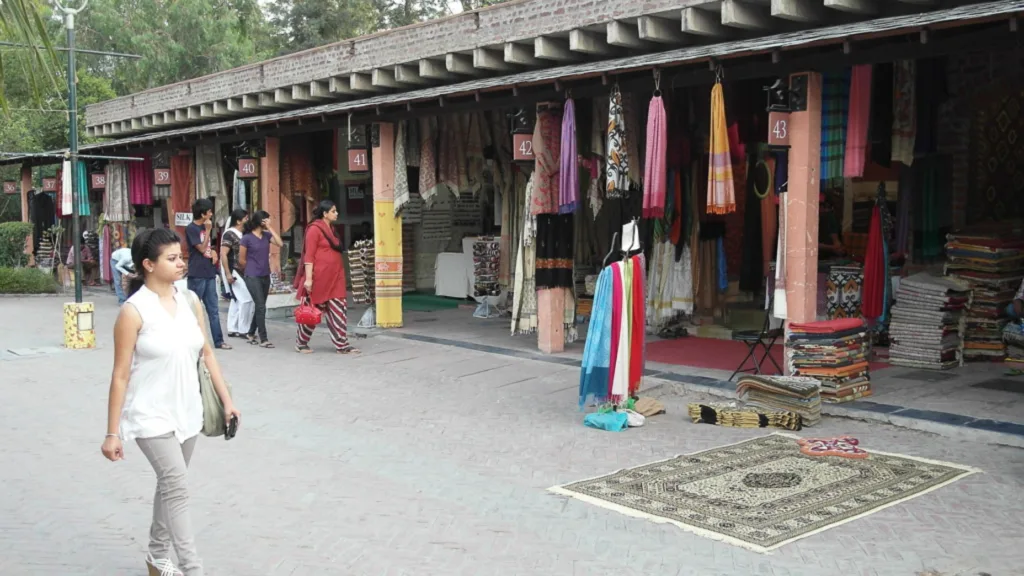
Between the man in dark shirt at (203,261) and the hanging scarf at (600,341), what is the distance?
554 centimetres

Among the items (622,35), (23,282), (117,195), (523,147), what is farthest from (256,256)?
(23,282)

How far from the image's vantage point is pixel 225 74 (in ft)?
60.1

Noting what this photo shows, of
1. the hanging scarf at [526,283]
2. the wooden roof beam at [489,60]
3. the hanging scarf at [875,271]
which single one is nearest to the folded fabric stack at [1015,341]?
the hanging scarf at [875,271]

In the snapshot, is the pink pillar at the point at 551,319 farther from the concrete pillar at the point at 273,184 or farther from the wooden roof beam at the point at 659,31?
the concrete pillar at the point at 273,184

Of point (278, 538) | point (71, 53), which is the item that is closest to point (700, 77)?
point (278, 538)

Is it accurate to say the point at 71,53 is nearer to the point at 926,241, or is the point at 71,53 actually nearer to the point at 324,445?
the point at 324,445

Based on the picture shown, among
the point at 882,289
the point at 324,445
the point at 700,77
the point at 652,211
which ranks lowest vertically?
the point at 324,445

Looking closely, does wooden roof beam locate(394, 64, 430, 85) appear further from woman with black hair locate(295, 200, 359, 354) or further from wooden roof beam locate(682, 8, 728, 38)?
wooden roof beam locate(682, 8, 728, 38)

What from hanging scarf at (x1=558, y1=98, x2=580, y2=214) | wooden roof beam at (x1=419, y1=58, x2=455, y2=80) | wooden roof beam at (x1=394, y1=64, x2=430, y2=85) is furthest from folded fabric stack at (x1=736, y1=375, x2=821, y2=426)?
wooden roof beam at (x1=394, y1=64, x2=430, y2=85)

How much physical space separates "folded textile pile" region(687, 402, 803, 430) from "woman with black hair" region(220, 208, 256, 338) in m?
6.48

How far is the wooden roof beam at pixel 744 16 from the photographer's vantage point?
9.36 metres

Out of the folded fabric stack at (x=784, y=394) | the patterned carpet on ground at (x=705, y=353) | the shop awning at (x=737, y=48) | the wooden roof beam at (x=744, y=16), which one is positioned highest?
the wooden roof beam at (x=744, y=16)

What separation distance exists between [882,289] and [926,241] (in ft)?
3.38

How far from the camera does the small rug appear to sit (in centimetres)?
516
